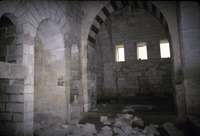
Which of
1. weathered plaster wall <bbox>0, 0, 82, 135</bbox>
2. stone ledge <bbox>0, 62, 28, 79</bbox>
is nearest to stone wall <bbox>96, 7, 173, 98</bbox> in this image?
weathered plaster wall <bbox>0, 0, 82, 135</bbox>

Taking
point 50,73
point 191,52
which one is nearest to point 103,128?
point 50,73

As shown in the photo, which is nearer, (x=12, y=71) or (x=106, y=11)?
(x=12, y=71)

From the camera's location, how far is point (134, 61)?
Result: 783 centimetres

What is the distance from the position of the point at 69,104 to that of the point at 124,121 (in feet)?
5.16

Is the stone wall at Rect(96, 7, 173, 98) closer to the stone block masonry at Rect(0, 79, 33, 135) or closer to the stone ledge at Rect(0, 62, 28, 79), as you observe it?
the stone block masonry at Rect(0, 79, 33, 135)

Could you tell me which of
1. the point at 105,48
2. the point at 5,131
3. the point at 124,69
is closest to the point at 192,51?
the point at 5,131

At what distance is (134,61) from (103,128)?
5.33 m

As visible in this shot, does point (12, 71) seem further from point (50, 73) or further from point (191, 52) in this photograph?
point (191, 52)

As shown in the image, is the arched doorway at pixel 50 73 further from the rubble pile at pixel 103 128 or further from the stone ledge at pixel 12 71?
the stone ledge at pixel 12 71

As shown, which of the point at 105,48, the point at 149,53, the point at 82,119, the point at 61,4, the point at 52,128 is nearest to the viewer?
the point at 52,128

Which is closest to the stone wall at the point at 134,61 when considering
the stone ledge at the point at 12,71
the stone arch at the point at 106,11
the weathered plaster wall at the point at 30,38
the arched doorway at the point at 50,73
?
the stone arch at the point at 106,11

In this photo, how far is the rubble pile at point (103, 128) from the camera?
2920 mm

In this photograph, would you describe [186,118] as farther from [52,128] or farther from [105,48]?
[105,48]

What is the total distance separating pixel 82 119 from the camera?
13.1ft
